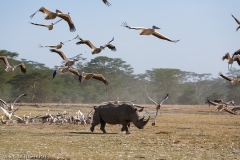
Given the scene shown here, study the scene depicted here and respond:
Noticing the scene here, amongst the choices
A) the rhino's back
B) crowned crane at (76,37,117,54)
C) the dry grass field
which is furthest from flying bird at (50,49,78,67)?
the rhino's back

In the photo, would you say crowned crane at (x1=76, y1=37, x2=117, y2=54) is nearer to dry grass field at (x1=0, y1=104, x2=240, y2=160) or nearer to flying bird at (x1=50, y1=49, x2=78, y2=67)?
flying bird at (x1=50, y1=49, x2=78, y2=67)

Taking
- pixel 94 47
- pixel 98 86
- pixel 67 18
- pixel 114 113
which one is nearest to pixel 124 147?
pixel 94 47

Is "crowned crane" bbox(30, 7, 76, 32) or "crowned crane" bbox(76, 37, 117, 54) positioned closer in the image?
"crowned crane" bbox(30, 7, 76, 32)

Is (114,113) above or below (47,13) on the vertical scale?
below

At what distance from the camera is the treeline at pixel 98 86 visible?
64.4 m

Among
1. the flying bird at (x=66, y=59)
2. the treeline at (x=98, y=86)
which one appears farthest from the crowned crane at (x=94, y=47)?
the treeline at (x=98, y=86)

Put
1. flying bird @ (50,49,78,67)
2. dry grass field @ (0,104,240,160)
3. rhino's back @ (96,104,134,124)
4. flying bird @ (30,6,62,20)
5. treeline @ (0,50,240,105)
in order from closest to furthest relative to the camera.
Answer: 1. dry grass field @ (0,104,240,160)
2. flying bird @ (30,6,62,20)
3. flying bird @ (50,49,78,67)
4. rhino's back @ (96,104,134,124)
5. treeline @ (0,50,240,105)

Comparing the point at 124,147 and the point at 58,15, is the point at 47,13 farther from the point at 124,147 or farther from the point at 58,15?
the point at 124,147

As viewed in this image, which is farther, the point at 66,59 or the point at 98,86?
the point at 98,86

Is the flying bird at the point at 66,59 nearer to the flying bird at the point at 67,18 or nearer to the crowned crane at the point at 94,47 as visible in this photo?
the crowned crane at the point at 94,47

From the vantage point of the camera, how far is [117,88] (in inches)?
3285

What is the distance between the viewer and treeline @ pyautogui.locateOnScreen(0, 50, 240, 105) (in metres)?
64.4

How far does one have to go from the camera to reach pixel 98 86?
84625mm

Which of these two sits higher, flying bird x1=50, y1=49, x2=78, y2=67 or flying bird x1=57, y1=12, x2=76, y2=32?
flying bird x1=57, y1=12, x2=76, y2=32
